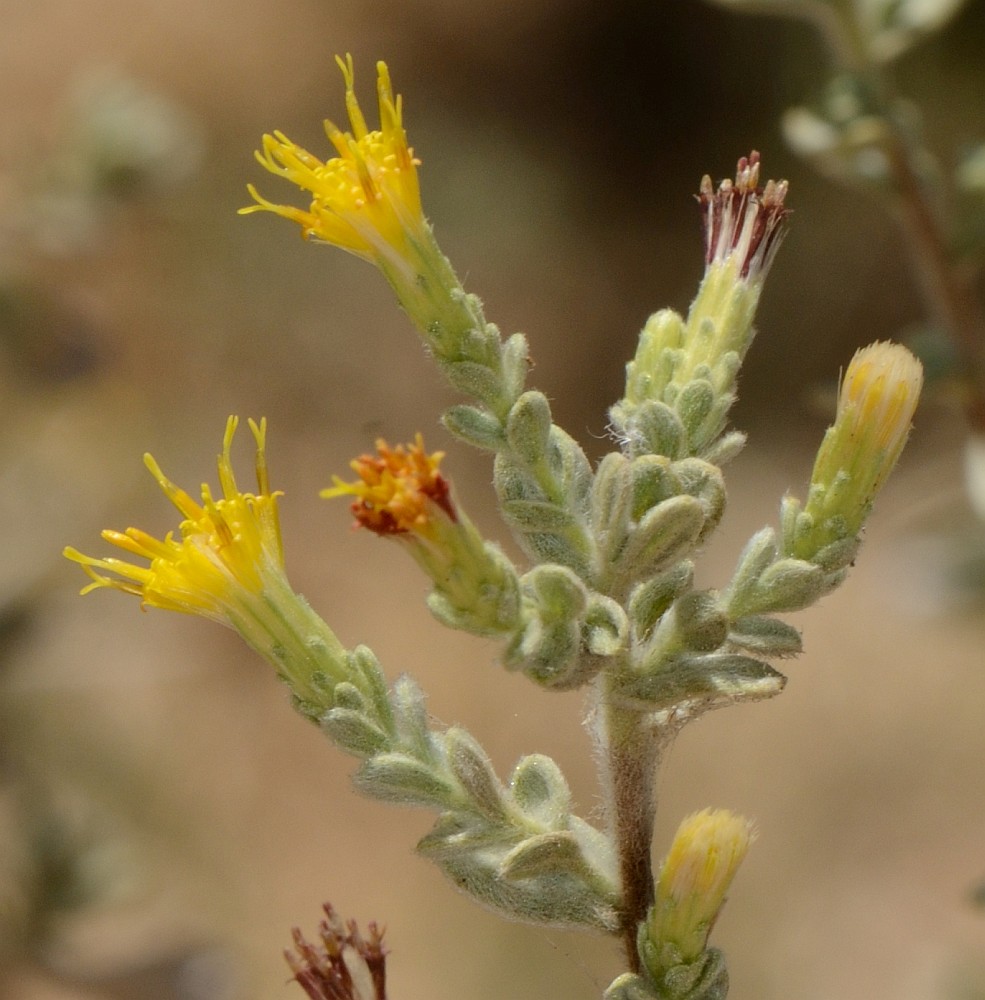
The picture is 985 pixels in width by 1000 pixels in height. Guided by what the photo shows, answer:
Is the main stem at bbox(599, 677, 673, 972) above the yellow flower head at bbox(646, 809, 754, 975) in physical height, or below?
above

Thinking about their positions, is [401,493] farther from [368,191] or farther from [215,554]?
[368,191]

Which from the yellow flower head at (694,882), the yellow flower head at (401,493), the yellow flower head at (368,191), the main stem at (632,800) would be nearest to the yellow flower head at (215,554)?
the yellow flower head at (401,493)

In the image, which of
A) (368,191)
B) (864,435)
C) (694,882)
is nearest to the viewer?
(694,882)

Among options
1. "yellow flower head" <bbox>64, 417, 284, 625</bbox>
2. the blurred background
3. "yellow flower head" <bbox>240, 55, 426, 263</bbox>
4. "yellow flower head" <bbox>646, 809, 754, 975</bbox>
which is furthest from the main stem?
the blurred background

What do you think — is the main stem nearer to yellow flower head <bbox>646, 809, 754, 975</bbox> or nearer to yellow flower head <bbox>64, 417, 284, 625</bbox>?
yellow flower head <bbox>646, 809, 754, 975</bbox>

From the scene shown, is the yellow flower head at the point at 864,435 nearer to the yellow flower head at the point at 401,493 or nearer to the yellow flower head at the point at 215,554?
the yellow flower head at the point at 401,493

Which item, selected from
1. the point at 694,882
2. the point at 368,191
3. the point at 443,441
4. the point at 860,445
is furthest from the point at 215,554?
the point at 443,441
